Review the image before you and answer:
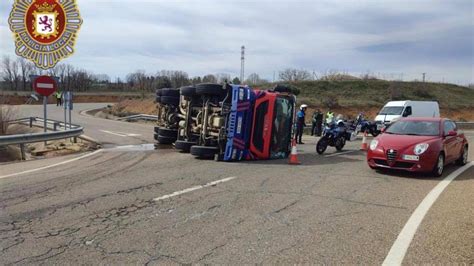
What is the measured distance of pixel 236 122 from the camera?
10.8 meters

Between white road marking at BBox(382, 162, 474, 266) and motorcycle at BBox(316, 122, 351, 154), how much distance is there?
17.3 ft

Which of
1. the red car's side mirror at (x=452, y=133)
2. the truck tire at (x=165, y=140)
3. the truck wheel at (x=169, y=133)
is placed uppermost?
the red car's side mirror at (x=452, y=133)

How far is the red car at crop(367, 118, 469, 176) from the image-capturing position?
884 cm

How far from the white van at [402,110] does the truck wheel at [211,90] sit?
670 inches

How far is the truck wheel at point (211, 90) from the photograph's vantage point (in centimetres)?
1112

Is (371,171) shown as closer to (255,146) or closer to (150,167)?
(255,146)

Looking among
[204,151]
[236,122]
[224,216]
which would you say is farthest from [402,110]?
[224,216]

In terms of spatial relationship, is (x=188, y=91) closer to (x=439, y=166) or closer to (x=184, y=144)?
(x=184, y=144)

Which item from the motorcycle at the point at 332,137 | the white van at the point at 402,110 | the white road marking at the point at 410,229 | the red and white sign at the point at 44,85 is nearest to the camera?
the white road marking at the point at 410,229

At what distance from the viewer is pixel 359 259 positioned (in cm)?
424

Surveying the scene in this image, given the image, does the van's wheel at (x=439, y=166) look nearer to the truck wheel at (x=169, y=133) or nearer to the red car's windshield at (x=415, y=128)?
the red car's windshield at (x=415, y=128)

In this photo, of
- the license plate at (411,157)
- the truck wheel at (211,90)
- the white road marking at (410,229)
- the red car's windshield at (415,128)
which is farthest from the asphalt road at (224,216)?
the truck wheel at (211,90)

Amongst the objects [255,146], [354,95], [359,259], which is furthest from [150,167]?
[354,95]

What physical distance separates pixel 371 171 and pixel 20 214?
750 cm
